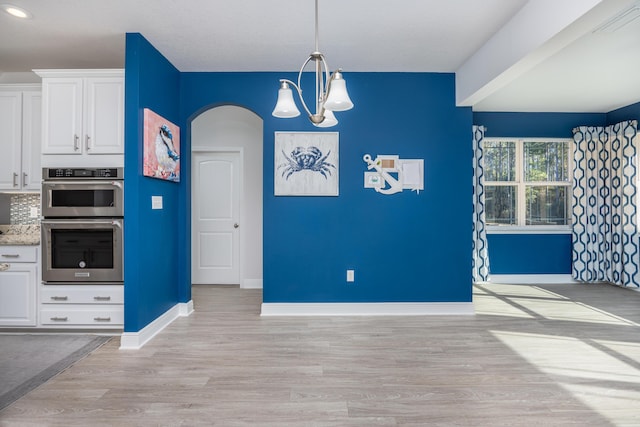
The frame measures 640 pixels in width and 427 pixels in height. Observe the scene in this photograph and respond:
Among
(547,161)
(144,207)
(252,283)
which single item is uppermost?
(547,161)

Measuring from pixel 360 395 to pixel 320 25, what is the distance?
2.75 metres

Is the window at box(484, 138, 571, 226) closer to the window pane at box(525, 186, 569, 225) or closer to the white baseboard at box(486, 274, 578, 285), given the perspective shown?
the window pane at box(525, 186, 569, 225)

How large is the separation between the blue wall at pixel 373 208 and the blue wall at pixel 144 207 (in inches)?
24.2

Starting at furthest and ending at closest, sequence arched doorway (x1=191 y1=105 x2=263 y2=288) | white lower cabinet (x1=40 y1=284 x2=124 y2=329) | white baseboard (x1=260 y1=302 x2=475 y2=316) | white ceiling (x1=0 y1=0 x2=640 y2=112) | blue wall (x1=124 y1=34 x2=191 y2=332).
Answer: arched doorway (x1=191 y1=105 x2=263 y2=288)
white baseboard (x1=260 y1=302 x2=475 y2=316)
white lower cabinet (x1=40 y1=284 x2=124 y2=329)
blue wall (x1=124 y1=34 x2=191 y2=332)
white ceiling (x1=0 y1=0 x2=640 y2=112)

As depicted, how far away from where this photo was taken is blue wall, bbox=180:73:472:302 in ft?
13.2

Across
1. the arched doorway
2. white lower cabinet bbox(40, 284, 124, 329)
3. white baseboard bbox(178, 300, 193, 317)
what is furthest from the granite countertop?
the arched doorway

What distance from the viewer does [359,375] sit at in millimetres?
2570

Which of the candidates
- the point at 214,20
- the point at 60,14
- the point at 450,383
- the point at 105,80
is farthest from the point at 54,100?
the point at 450,383

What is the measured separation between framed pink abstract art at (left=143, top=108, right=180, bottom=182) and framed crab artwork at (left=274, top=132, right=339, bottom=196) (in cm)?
103

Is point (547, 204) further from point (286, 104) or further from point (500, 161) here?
point (286, 104)

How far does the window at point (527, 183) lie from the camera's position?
5793 mm

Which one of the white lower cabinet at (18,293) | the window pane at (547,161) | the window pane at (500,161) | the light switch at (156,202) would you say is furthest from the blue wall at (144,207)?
the window pane at (547,161)

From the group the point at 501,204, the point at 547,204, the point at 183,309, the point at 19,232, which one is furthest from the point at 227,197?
the point at 547,204

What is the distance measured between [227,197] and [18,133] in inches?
101
